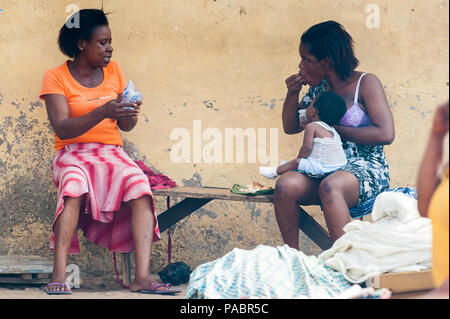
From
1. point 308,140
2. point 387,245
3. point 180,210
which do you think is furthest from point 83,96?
point 387,245

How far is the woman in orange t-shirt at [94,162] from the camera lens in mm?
3980

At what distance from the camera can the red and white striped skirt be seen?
407 centimetres

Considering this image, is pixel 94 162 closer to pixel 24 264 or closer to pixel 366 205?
pixel 24 264

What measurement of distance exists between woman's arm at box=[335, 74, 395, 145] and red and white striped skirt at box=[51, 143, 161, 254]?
1267 millimetres

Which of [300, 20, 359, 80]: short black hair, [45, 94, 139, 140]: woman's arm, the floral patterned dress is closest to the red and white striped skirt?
[45, 94, 139, 140]: woman's arm

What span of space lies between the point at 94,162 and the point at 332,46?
1.64 metres

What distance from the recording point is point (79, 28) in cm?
441

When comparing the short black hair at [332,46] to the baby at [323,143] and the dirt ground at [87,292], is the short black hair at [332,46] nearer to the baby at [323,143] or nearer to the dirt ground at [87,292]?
the baby at [323,143]

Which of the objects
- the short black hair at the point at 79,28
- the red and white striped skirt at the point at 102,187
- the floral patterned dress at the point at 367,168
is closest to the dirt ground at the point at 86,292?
the red and white striped skirt at the point at 102,187

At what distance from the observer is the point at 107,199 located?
13.6ft
